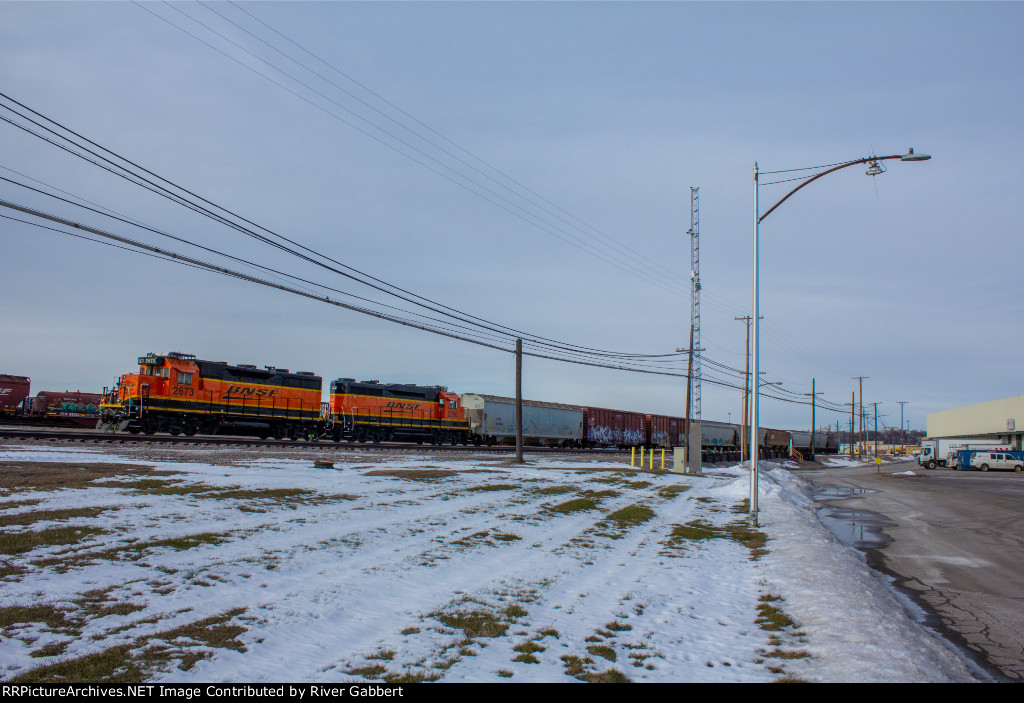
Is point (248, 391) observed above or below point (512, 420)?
above

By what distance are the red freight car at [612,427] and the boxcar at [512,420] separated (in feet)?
8.49

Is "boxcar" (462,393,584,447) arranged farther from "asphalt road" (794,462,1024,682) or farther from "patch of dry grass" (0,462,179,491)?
"patch of dry grass" (0,462,179,491)

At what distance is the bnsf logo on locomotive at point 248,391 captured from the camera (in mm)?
35750

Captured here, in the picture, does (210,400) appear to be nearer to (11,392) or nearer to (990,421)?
(11,392)

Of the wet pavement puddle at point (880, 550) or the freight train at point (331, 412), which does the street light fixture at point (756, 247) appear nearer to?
the wet pavement puddle at point (880, 550)

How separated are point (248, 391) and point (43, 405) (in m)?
21.4

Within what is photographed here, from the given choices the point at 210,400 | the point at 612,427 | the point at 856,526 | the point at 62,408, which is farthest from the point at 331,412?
the point at 856,526

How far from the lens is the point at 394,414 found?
146 feet

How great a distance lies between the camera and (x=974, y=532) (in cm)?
1684

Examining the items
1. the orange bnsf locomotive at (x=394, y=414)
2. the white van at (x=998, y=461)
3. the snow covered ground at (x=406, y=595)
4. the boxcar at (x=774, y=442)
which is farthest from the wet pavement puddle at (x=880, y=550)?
the boxcar at (x=774, y=442)

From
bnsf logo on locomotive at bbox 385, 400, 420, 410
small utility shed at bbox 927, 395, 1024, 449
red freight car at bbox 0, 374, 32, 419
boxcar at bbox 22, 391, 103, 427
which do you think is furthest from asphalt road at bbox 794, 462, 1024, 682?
small utility shed at bbox 927, 395, 1024, 449

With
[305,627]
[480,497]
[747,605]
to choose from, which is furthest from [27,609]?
[480,497]
